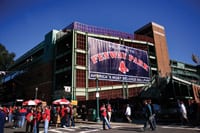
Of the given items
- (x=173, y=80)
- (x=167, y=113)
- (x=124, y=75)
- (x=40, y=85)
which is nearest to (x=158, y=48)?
(x=124, y=75)

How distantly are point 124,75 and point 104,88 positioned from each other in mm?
6205

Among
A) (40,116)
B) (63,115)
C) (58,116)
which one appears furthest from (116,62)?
(40,116)

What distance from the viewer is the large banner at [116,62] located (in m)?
42.1

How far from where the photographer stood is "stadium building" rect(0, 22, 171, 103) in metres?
41.1

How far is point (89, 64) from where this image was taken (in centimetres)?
4094

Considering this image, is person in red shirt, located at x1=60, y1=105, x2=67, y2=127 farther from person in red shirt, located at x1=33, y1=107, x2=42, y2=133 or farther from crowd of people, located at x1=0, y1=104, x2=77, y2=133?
person in red shirt, located at x1=33, y1=107, x2=42, y2=133

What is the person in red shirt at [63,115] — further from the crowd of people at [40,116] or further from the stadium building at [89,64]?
the stadium building at [89,64]

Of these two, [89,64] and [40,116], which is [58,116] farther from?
[89,64]

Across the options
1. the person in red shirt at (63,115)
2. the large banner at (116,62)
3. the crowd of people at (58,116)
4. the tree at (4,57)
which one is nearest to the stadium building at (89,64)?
the large banner at (116,62)

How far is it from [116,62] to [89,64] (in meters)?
7.26

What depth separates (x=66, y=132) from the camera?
1370 centimetres

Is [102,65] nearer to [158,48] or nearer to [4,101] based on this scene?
[158,48]

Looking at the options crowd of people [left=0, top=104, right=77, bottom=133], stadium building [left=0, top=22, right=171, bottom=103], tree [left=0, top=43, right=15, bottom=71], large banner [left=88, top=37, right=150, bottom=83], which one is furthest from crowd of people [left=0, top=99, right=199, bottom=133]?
tree [left=0, top=43, right=15, bottom=71]

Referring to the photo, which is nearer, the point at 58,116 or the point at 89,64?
the point at 58,116
